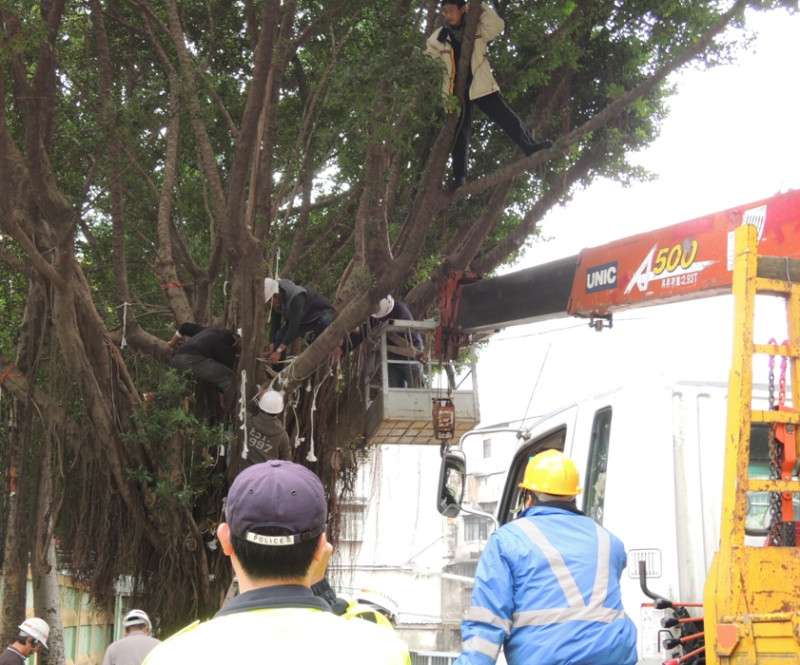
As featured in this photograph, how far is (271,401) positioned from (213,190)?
5.70 ft

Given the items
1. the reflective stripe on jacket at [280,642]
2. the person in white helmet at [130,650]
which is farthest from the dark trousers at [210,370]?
the reflective stripe on jacket at [280,642]

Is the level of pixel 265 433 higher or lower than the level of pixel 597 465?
higher

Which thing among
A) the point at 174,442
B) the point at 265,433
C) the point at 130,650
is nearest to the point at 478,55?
the point at 265,433

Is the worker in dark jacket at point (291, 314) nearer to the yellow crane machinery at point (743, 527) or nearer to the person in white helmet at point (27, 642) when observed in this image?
the person in white helmet at point (27, 642)

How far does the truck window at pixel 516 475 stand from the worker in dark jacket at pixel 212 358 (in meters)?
3.44

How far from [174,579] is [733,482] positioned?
6528 millimetres

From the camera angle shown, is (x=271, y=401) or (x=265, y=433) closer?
(x=271, y=401)

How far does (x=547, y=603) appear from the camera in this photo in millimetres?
3572

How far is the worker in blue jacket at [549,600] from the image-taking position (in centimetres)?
351

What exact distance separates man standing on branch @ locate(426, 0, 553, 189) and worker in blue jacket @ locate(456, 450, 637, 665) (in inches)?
165

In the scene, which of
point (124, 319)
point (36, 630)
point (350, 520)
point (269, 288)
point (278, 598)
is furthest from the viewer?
point (350, 520)

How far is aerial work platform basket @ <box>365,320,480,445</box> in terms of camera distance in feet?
27.1

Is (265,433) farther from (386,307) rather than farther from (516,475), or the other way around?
(516,475)

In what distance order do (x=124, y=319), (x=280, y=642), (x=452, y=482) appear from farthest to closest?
(x=124, y=319)
(x=452, y=482)
(x=280, y=642)
